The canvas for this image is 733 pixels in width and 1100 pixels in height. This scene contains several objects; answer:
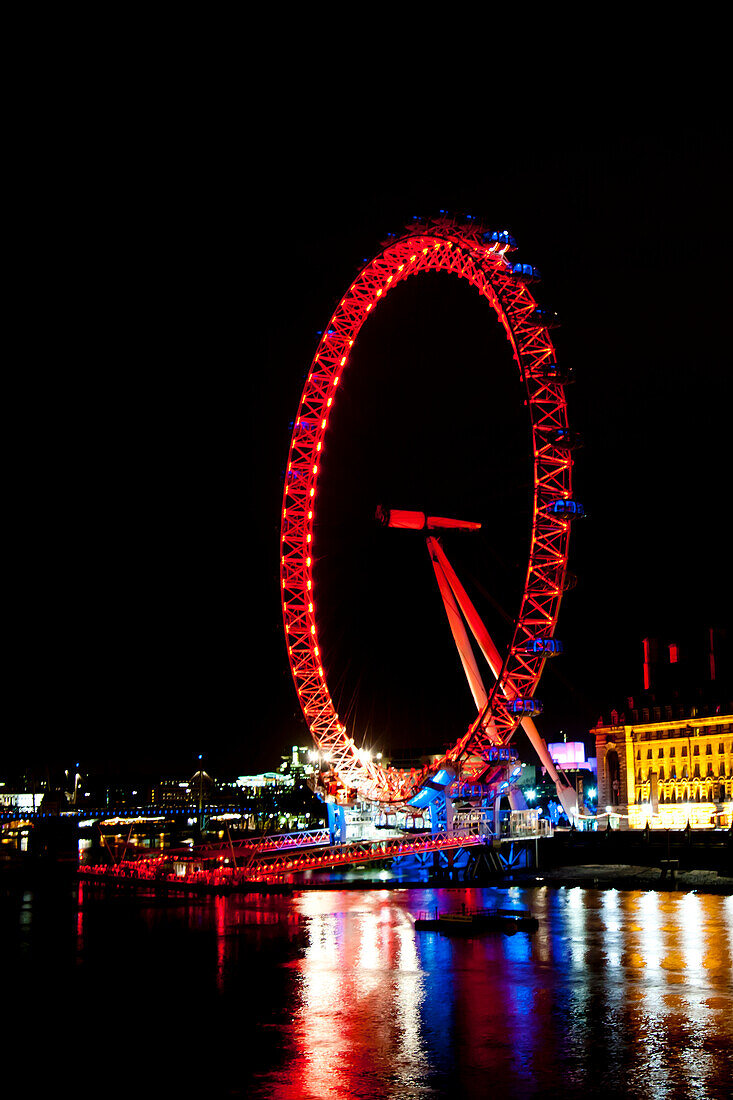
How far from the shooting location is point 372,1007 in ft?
98.9

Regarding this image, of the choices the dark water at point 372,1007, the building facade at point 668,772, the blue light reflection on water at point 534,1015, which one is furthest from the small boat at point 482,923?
the building facade at point 668,772

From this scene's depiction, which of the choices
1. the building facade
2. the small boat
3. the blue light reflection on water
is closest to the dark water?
the blue light reflection on water

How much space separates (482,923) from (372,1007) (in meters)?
15.1

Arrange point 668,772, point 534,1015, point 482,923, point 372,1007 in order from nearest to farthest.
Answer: point 534,1015 < point 372,1007 < point 482,923 < point 668,772

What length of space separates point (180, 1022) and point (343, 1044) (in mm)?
5921

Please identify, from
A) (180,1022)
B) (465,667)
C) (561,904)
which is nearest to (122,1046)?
(180,1022)

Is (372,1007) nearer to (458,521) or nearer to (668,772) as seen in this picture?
(458,521)

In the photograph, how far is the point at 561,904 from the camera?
2173 inches

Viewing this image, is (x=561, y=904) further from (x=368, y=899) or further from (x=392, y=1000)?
(x=392, y=1000)

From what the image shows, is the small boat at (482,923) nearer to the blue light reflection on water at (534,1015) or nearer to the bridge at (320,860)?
the blue light reflection on water at (534,1015)

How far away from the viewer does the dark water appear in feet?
77.9

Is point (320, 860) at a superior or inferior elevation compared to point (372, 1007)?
inferior

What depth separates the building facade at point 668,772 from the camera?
90750 mm

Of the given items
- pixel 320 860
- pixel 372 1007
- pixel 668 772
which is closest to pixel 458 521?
pixel 320 860
